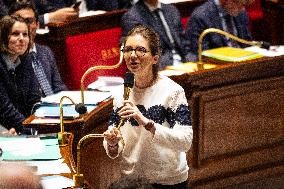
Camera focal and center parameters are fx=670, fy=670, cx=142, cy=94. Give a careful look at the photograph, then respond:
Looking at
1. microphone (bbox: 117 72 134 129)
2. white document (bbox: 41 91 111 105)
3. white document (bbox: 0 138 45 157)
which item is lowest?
white document (bbox: 41 91 111 105)

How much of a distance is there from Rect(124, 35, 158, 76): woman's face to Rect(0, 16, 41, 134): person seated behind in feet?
3.90

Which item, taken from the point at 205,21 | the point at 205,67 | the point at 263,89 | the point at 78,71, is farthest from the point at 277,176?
the point at 78,71

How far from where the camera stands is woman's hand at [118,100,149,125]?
2516 mm

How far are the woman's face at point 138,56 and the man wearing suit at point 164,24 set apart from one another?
1873mm

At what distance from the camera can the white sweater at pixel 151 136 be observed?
9.05ft

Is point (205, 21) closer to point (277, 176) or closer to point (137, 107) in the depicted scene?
point (277, 176)

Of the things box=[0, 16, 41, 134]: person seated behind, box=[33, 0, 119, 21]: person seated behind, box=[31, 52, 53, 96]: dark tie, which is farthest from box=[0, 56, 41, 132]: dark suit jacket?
box=[33, 0, 119, 21]: person seated behind

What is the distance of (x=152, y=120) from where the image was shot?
275cm

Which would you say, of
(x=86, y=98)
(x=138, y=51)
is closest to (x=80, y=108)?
(x=86, y=98)

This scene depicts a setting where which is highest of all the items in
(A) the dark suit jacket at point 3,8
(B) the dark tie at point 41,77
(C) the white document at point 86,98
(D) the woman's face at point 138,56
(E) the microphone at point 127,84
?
(D) the woman's face at point 138,56

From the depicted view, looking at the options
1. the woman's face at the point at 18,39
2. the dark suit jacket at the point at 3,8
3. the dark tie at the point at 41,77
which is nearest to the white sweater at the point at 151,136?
the woman's face at the point at 18,39

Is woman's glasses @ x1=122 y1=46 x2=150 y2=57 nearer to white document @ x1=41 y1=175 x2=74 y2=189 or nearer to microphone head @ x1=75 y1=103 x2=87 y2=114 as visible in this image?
microphone head @ x1=75 y1=103 x2=87 y2=114

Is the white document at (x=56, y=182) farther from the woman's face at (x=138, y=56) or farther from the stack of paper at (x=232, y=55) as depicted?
the stack of paper at (x=232, y=55)

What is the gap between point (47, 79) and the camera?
13.6ft
